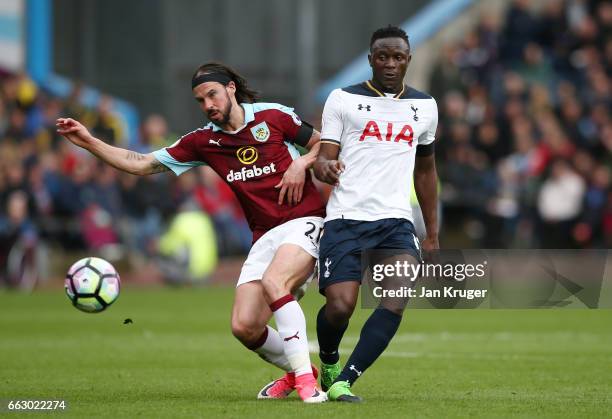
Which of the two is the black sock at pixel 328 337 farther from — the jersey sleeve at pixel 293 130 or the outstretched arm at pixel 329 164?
the jersey sleeve at pixel 293 130

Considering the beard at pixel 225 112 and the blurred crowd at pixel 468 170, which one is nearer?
the beard at pixel 225 112

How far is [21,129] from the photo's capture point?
83.5 feet

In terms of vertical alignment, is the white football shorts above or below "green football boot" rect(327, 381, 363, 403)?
above

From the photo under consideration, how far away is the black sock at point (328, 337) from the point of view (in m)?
9.23

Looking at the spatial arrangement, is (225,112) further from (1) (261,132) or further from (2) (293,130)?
(2) (293,130)

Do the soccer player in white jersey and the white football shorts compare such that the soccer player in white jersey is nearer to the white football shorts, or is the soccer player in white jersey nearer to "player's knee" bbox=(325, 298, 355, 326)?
"player's knee" bbox=(325, 298, 355, 326)

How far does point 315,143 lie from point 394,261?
1275 mm

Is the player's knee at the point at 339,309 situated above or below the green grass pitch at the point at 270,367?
above

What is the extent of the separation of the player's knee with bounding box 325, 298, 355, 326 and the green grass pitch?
1.91 feet

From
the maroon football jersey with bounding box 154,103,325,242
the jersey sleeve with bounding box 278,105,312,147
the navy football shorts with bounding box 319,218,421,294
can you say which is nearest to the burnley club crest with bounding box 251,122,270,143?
the maroon football jersey with bounding box 154,103,325,242

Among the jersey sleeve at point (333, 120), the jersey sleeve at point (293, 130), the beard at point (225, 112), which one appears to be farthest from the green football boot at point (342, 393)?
the beard at point (225, 112)

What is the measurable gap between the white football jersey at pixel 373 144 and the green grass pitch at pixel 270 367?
133 cm

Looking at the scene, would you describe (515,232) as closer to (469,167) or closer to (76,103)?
(469,167)

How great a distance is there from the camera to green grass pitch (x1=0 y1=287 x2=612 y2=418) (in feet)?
29.5
